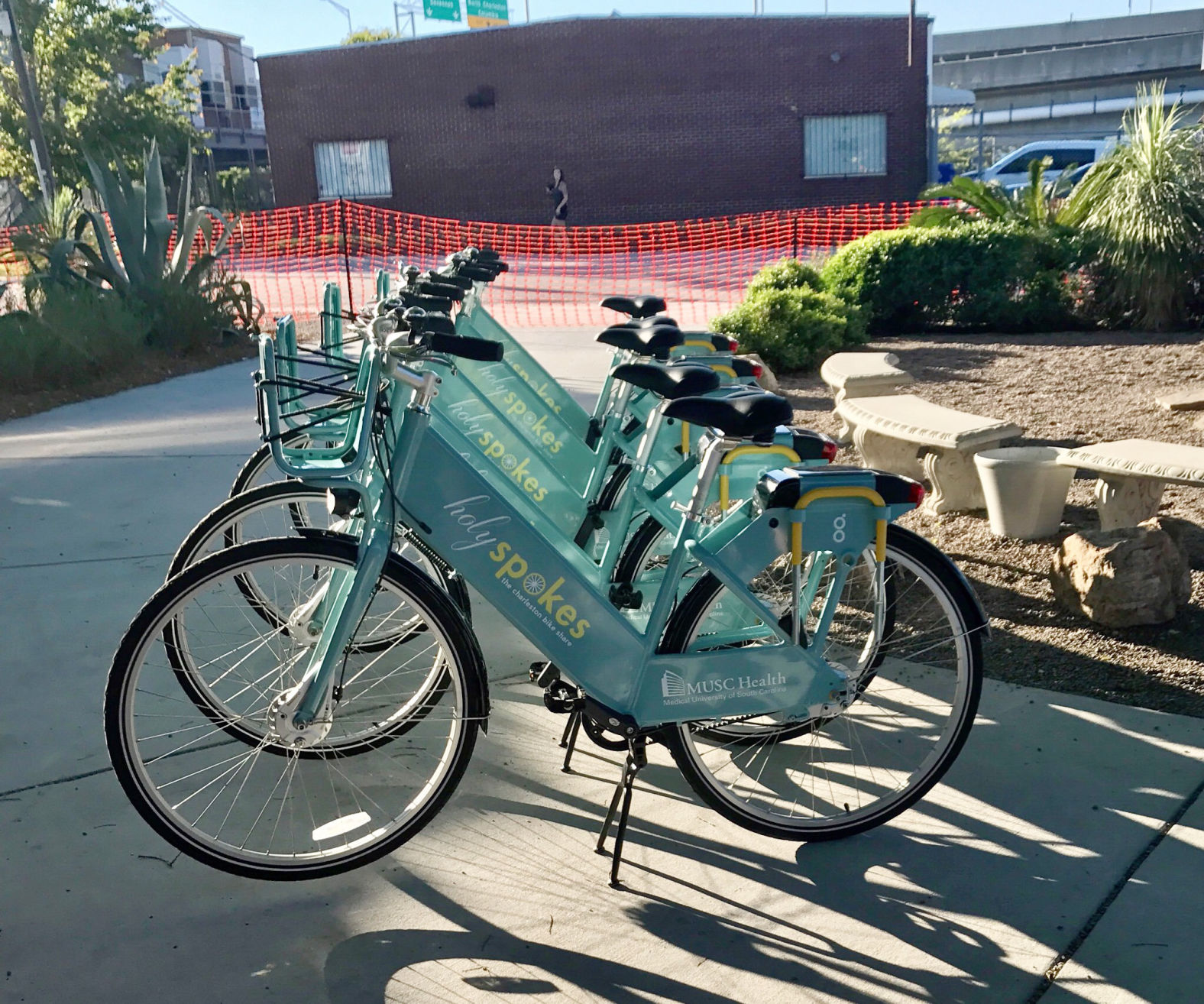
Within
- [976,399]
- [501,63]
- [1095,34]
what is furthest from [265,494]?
[1095,34]

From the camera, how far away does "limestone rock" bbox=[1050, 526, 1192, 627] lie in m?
4.21

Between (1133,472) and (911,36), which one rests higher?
(911,36)

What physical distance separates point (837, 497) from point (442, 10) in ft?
145

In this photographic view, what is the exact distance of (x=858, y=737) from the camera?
361 cm

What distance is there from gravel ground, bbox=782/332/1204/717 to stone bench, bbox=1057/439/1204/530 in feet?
0.98

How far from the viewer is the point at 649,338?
3.98 meters

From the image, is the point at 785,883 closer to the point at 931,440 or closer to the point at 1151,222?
the point at 931,440

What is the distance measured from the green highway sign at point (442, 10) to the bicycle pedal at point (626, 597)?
139ft

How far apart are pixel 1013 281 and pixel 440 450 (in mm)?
9541

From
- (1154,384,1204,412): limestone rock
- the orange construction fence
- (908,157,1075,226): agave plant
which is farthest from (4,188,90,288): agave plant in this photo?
(1154,384,1204,412): limestone rock

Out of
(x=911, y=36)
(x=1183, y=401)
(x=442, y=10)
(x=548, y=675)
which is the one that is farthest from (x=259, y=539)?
(x=442, y=10)

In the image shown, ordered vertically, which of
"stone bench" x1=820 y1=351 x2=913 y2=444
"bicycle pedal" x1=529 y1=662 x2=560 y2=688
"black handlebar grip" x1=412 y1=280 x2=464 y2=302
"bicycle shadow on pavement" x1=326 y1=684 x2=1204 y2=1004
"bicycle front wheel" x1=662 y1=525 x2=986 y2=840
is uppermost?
"black handlebar grip" x1=412 y1=280 x2=464 y2=302

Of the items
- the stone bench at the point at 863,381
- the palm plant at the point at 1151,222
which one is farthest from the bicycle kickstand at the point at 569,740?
the palm plant at the point at 1151,222

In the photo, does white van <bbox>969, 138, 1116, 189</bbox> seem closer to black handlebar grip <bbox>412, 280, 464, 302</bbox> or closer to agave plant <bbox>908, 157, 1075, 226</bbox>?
agave plant <bbox>908, 157, 1075, 226</bbox>
